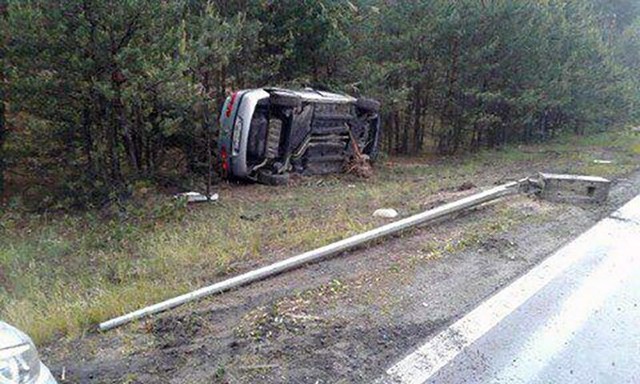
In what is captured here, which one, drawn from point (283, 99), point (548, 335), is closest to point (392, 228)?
point (548, 335)

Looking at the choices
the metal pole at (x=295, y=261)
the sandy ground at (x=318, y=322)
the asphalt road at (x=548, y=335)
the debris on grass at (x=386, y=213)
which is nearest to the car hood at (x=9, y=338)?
the sandy ground at (x=318, y=322)

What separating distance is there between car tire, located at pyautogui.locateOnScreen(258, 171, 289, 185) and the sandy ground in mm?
5755

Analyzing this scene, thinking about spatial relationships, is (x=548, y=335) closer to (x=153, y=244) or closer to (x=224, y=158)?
(x=153, y=244)

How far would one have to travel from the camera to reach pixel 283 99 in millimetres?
10242

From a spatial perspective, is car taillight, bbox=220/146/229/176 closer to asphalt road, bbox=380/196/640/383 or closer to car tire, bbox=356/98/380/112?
car tire, bbox=356/98/380/112

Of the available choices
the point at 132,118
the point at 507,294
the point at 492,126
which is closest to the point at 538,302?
the point at 507,294

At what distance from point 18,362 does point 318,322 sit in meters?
1.80

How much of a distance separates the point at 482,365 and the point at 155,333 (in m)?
2.05

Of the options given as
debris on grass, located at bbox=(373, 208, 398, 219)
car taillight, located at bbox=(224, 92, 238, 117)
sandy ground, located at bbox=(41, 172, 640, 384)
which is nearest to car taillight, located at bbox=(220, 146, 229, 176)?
car taillight, located at bbox=(224, 92, 238, 117)

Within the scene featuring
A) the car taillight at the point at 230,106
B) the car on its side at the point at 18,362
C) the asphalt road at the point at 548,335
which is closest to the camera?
the car on its side at the point at 18,362

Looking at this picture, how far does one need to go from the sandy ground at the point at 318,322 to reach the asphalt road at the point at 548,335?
0.46 ft

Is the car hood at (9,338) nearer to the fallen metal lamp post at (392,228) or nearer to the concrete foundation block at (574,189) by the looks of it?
the fallen metal lamp post at (392,228)

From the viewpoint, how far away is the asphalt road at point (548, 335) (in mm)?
2938

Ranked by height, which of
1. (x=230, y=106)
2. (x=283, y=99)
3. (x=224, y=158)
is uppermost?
(x=283, y=99)
